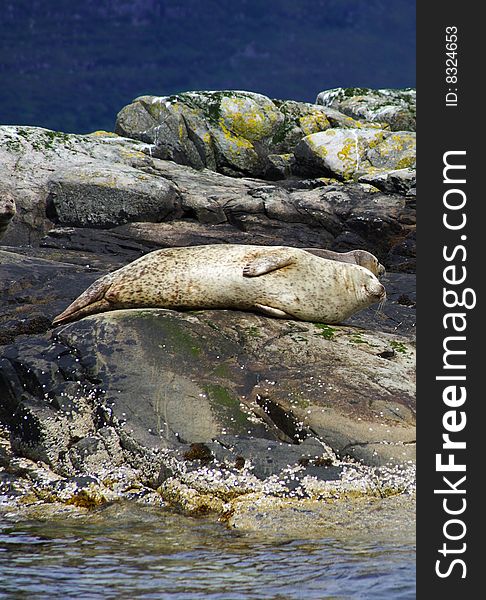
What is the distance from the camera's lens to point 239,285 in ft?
33.4

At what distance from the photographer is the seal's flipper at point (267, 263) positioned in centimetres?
1020

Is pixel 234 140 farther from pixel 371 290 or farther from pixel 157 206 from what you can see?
pixel 371 290

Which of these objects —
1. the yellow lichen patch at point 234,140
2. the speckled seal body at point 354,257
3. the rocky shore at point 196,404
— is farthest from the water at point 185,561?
the yellow lichen patch at point 234,140

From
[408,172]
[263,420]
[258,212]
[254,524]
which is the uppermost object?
[408,172]

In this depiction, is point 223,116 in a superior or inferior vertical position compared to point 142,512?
superior

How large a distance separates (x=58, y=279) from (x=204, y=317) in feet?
12.6

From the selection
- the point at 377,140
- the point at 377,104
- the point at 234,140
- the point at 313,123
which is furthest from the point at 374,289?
the point at 377,104

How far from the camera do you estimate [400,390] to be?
8953 millimetres

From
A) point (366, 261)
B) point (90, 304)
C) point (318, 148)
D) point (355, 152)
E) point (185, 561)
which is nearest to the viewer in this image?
point (185, 561)

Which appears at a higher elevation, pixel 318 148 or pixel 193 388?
pixel 318 148

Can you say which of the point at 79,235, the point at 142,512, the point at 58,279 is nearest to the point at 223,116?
the point at 79,235

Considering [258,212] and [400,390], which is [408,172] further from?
[400,390]

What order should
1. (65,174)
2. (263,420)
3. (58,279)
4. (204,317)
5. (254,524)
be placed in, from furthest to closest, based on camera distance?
(65,174) < (58,279) < (204,317) < (263,420) < (254,524)

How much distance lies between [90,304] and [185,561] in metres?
4.94
